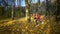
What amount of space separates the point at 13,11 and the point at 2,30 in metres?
0.42

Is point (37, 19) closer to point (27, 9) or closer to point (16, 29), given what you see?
point (27, 9)

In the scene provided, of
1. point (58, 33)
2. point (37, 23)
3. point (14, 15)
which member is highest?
point (14, 15)

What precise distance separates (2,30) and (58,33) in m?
1.16

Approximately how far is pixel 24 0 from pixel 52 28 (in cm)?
82

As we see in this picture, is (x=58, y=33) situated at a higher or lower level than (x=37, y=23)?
lower

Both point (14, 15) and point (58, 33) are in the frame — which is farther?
point (58, 33)

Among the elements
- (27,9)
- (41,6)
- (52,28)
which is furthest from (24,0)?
(52,28)

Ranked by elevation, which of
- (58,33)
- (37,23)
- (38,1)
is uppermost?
(38,1)

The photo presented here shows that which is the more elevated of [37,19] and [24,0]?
[24,0]

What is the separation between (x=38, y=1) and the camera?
9.56 feet

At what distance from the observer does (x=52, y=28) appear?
3.00 metres

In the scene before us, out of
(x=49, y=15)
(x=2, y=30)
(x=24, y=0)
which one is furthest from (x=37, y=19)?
(x=2, y=30)

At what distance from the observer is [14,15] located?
279 cm

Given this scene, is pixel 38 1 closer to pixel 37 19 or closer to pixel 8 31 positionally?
pixel 37 19
